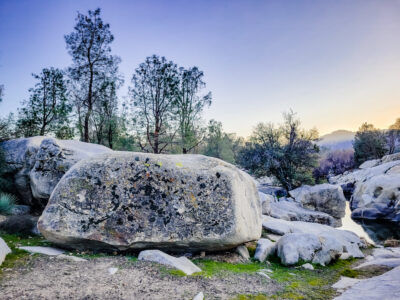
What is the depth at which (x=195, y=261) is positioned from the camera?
7.15 m

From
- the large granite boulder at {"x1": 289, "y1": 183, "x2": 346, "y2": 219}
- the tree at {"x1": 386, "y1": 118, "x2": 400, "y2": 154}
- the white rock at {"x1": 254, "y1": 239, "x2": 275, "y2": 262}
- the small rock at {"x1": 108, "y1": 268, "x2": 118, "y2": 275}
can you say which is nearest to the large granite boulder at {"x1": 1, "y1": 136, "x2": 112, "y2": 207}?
the small rock at {"x1": 108, "y1": 268, "x2": 118, "y2": 275}

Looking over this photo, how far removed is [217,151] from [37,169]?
43554 mm

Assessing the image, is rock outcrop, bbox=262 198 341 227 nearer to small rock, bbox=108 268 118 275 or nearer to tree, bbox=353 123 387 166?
small rock, bbox=108 268 118 275

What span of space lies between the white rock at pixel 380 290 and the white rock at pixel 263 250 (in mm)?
3381

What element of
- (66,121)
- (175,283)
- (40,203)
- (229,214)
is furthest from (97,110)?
(175,283)

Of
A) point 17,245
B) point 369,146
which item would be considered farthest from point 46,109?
point 369,146

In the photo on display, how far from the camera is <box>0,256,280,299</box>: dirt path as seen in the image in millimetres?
4344

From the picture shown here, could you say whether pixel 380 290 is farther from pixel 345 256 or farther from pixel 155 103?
pixel 155 103

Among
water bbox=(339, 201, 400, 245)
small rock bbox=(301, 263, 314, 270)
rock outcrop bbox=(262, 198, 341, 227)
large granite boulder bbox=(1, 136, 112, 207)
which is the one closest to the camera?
small rock bbox=(301, 263, 314, 270)

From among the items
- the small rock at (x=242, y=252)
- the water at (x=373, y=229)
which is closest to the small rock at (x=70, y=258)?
the small rock at (x=242, y=252)

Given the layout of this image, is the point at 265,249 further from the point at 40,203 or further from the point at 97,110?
the point at 97,110

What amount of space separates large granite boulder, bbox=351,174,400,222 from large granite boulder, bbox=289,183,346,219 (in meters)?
2.28

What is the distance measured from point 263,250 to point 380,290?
13.5 ft

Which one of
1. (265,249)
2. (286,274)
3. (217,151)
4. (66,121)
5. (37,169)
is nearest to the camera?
(286,274)
